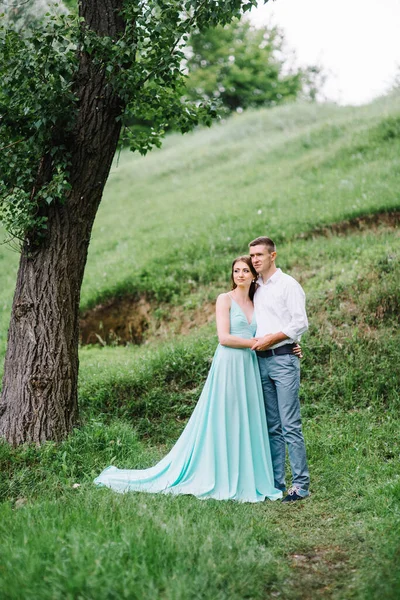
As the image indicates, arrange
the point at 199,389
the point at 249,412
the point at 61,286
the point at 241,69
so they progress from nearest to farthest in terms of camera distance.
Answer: the point at 249,412, the point at 61,286, the point at 199,389, the point at 241,69

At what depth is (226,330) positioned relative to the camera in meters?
6.86

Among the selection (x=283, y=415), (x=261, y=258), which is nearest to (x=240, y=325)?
(x=261, y=258)

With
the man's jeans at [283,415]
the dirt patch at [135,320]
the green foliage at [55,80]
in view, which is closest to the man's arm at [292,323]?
the man's jeans at [283,415]

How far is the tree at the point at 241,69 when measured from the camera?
49.0 metres

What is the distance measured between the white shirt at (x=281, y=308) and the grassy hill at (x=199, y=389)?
Result: 1761mm

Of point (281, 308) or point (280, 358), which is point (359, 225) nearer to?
point (281, 308)

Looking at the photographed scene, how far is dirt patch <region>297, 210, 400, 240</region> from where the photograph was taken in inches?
A: 515

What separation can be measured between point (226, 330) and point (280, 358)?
2.16ft

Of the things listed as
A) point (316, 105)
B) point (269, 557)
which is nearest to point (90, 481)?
point (269, 557)

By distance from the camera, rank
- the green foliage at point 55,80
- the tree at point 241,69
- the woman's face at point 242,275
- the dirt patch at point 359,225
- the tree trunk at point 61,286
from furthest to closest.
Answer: the tree at point 241,69 < the dirt patch at point 359,225 < the tree trunk at point 61,286 < the woman's face at point 242,275 < the green foliage at point 55,80

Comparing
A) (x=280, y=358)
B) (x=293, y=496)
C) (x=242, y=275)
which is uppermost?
(x=242, y=275)

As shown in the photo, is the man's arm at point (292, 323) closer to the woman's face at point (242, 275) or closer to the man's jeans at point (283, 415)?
the man's jeans at point (283, 415)

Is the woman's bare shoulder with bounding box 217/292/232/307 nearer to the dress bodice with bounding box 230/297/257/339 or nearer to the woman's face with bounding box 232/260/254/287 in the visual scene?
the dress bodice with bounding box 230/297/257/339

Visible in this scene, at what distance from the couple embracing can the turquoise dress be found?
0.04 feet
